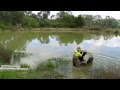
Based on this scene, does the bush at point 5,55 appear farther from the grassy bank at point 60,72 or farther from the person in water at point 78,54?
the person in water at point 78,54

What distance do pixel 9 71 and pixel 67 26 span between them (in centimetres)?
120

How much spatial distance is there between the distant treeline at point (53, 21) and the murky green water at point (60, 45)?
0.44ft

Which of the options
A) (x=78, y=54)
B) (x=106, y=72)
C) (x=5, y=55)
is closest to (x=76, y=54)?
(x=78, y=54)

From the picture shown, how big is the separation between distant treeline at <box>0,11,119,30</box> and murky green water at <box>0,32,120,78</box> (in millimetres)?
134

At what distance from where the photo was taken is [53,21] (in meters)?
5.07

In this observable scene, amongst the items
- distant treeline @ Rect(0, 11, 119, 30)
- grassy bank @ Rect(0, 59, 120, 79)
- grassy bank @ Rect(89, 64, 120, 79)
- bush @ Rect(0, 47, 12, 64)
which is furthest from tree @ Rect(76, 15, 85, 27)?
bush @ Rect(0, 47, 12, 64)

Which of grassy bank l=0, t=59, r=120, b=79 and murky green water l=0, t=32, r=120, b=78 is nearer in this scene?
grassy bank l=0, t=59, r=120, b=79

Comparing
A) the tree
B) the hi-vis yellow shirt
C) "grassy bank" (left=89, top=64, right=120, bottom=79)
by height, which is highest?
the tree

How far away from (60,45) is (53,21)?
0.41m

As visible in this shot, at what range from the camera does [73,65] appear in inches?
196

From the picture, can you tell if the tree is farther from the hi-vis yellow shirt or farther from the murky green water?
the hi-vis yellow shirt

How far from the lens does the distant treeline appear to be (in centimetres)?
488

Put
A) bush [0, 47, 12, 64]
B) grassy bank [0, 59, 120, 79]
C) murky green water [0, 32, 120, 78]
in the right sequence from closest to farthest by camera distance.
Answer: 1. grassy bank [0, 59, 120, 79]
2. bush [0, 47, 12, 64]
3. murky green water [0, 32, 120, 78]
